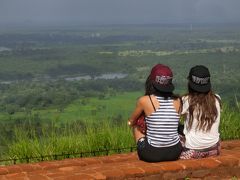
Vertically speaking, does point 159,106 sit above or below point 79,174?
above

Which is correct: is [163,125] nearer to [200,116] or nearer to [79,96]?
[200,116]

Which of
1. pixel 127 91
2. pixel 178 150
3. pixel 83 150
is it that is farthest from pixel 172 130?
pixel 127 91

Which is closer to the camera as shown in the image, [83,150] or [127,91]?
[83,150]

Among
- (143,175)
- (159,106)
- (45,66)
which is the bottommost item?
(45,66)

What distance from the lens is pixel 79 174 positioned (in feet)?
12.3

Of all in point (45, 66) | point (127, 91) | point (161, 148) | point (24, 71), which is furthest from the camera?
point (45, 66)

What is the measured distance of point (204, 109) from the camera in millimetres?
4379

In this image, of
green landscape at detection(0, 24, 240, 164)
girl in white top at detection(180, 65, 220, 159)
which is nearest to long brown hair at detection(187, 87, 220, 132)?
girl in white top at detection(180, 65, 220, 159)

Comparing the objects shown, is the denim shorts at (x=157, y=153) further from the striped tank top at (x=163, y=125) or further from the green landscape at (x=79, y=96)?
the green landscape at (x=79, y=96)

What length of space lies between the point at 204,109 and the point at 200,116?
7 centimetres

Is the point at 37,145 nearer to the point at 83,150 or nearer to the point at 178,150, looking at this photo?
the point at 83,150

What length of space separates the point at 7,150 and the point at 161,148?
2646 mm

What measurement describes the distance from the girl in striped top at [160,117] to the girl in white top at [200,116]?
0.44ft

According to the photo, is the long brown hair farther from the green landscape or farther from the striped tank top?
the green landscape
